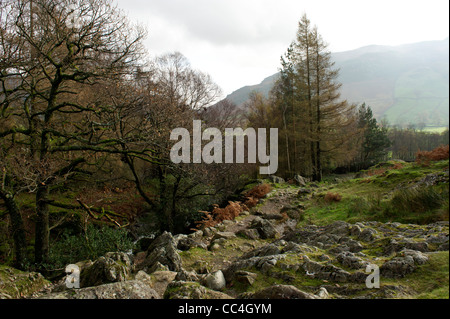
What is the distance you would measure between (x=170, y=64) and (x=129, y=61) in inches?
A: 654

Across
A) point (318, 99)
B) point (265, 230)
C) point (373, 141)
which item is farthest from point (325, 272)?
point (373, 141)

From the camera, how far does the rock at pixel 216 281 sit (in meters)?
3.46

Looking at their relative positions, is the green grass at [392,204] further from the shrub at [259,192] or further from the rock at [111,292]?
the shrub at [259,192]

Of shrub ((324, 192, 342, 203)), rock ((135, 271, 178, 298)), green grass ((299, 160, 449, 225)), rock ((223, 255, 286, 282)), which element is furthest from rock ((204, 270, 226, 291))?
shrub ((324, 192, 342, 203))

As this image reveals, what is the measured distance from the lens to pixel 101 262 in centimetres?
396

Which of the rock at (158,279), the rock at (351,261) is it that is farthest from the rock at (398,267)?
the rock at (158,279)

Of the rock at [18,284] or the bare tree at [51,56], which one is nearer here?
the rock at [18,284]

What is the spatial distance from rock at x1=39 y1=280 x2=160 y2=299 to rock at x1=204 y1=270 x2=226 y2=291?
3.76 ft

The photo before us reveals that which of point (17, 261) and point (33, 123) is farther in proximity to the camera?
point (33, 123)

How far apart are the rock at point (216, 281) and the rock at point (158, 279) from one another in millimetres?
590

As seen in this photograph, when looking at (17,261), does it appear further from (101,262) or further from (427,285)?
(427,285)

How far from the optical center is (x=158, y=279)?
12.7ft

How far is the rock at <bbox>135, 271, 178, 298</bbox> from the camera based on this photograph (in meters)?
3.54
